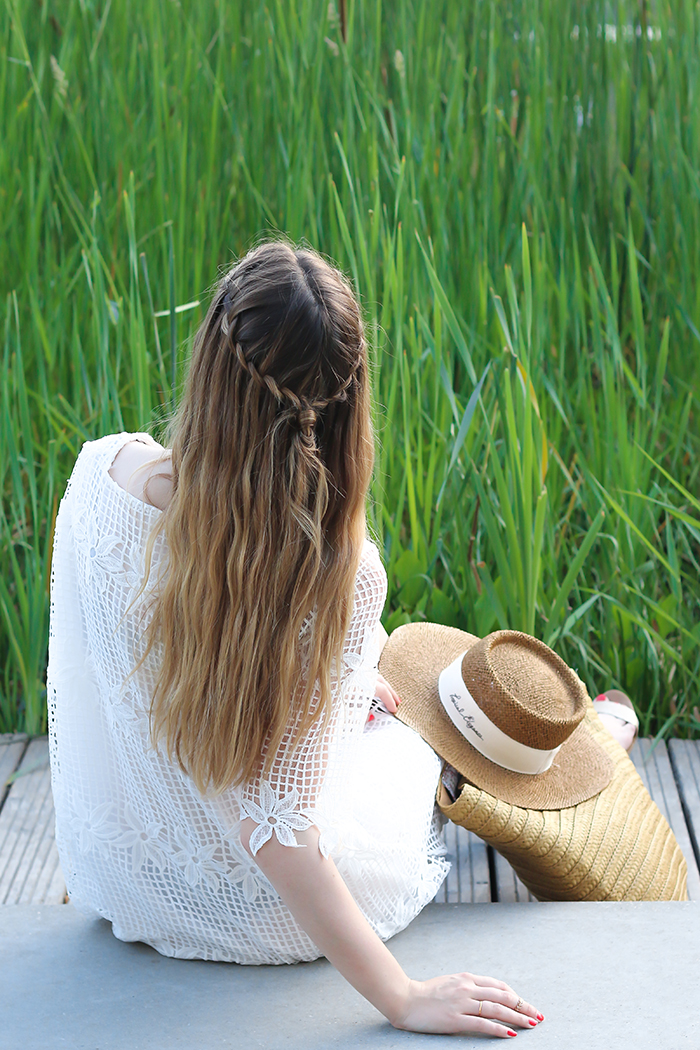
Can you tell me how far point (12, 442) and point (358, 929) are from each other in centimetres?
105

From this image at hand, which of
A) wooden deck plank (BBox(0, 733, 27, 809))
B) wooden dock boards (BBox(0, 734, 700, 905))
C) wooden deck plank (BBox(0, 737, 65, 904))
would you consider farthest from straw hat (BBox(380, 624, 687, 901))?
wooden deck plank (BBox(0, 733, 27, 809))

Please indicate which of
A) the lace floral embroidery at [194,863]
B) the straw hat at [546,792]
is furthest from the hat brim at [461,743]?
the lace floral embroidery at [194,863]

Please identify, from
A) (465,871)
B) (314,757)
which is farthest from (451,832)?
(314,757)

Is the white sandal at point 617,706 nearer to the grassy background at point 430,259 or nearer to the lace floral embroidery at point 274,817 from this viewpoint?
the grassy background at point 430,259

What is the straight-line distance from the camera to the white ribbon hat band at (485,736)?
1.43 m

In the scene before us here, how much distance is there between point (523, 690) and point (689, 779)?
504 mm

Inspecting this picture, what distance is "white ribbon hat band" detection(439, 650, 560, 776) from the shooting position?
Answer: 1.43 m

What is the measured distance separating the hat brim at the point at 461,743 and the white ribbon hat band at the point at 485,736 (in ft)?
0.05

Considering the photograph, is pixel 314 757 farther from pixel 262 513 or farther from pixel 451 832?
pixel 451 832

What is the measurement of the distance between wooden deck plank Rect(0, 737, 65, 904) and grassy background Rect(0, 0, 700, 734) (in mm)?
110

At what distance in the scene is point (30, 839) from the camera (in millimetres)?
1637

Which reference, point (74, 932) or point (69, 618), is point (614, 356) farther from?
point (74, 932)

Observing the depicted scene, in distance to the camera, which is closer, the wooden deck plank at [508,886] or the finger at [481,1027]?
the finger at [481,1027]

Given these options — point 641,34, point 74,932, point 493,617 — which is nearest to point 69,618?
point 74,932
